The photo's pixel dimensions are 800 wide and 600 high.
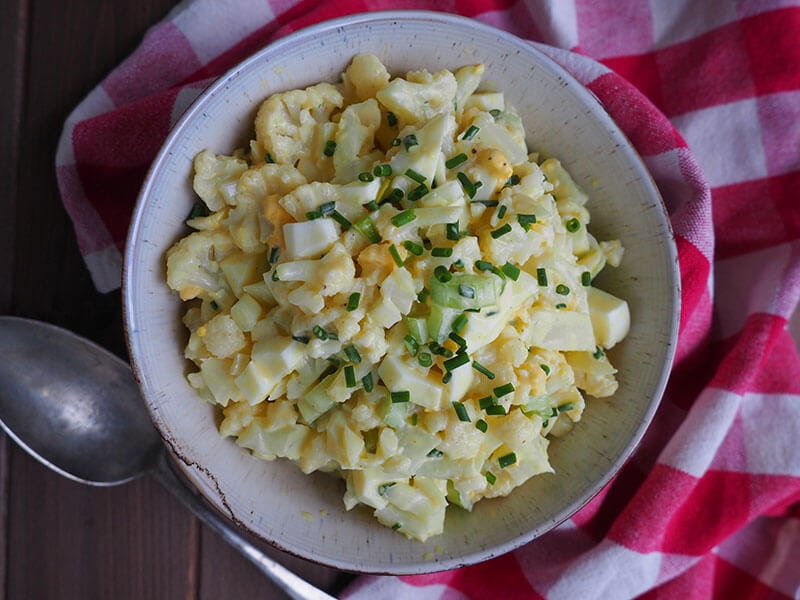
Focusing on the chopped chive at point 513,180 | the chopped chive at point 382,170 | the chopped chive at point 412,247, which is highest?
the chopped chive at point 382,170

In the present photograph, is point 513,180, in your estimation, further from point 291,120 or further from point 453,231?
point 291,120

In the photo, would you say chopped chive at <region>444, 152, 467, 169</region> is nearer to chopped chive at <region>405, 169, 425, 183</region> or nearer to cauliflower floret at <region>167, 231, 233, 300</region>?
chopped chive at <region>405, 169, 425, 183</region>

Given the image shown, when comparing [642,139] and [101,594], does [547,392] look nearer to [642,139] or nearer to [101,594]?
[642,139]

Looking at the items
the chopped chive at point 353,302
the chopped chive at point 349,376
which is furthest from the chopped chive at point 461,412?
the chopped chive at point 353,302

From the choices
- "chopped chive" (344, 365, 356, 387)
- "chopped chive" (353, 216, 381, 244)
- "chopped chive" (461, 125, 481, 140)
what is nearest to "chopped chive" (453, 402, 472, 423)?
"chopped chive" (344, 365, 356, 387)

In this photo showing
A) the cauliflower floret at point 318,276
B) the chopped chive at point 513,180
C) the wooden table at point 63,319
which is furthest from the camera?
the wooden table at point 63,319

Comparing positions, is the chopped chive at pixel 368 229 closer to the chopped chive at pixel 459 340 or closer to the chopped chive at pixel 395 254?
the chopped chive at pixel 395 254

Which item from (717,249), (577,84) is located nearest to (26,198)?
(577,84)
